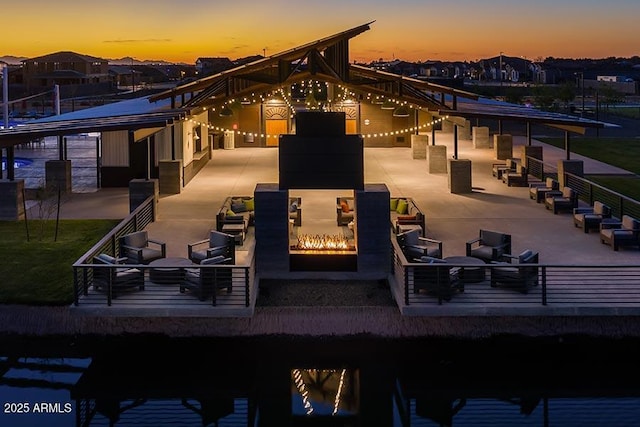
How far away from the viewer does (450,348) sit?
12531mm

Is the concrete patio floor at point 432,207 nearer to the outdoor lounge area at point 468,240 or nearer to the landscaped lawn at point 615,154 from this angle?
the outdoor lounge area at point 468,240

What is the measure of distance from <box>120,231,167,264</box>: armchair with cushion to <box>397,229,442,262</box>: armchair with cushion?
495 centimetres

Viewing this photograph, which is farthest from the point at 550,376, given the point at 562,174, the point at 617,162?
the point at 617,162

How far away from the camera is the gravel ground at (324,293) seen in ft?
43.0

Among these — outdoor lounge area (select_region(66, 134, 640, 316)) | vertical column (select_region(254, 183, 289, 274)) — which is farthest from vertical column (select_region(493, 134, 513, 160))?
vertical column (select_region(254, 183, 289, 274))

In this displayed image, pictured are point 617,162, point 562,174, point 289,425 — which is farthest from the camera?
point 617,162

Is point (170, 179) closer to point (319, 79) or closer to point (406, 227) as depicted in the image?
point (319, 79)

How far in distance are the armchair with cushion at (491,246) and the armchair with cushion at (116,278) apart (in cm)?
647

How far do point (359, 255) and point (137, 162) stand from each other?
13.6 m

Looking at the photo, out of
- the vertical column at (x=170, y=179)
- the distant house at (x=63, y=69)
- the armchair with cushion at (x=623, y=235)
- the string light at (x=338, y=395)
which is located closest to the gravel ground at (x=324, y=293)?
the string light at (x=338, y=395)

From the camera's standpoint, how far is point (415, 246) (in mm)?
14539

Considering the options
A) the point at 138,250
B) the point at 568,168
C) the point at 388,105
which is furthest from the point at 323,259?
the point at 388,105

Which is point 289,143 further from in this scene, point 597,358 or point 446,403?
point 597,358

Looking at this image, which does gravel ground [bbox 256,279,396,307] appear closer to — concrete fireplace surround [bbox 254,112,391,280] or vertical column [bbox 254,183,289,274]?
concrete fireplace surround [bbox 254,112,391,280]
